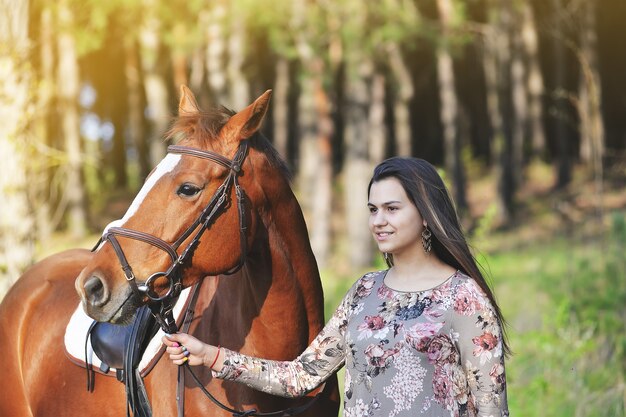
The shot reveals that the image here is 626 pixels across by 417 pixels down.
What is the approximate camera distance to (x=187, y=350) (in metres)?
2.89

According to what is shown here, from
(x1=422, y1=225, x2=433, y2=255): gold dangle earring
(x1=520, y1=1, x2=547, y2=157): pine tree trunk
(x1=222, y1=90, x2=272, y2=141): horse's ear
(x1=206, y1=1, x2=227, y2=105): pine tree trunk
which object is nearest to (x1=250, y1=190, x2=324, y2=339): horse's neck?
(x1=222, y1=90, x2=272, y2=141): horse's ear

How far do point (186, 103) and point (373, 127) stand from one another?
15.0 meters

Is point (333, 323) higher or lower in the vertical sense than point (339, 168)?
higher

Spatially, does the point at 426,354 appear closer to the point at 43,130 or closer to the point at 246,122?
the point at 246,122

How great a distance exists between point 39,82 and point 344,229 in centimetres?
1554

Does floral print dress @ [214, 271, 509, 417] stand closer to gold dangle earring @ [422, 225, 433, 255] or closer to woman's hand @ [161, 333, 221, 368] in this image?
gold dangle earring @ [422, 225, 433, 255]

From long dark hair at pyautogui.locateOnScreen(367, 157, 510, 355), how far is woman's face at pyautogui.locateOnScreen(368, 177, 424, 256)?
3 cm

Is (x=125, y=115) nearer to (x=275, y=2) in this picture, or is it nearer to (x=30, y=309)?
(x=275, y=2)

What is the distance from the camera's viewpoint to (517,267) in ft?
43.6

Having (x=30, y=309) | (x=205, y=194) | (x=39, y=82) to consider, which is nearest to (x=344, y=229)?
(x=39, y=82)

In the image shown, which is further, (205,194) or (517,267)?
(517,267)

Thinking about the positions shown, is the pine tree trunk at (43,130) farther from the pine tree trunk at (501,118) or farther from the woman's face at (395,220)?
the pine tree trunk at (501,118)

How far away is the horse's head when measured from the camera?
2738 millimetres

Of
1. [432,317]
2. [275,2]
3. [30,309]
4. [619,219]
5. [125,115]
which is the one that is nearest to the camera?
[432,317]
